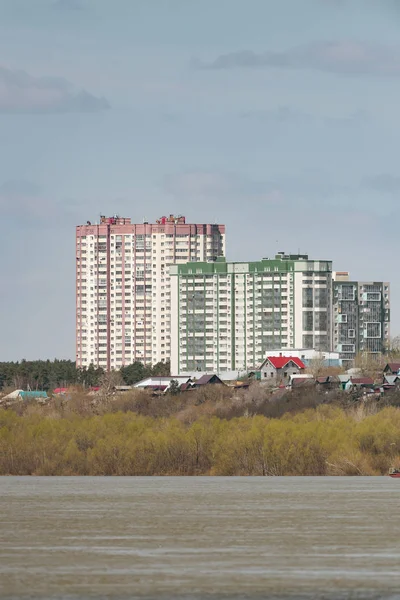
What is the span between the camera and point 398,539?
3775cm

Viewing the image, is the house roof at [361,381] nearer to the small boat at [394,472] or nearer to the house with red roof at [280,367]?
the house with red roof at [280,367]

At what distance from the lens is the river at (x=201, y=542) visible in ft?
96.7

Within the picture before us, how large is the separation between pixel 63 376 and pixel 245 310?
26.3 m

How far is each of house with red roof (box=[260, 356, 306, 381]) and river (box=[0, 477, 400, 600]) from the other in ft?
305

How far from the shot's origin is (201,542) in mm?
37156

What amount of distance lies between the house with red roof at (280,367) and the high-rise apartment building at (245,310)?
23508 millimetres

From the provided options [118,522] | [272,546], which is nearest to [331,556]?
[272,546]

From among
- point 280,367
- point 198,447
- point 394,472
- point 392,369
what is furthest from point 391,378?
point 394,472

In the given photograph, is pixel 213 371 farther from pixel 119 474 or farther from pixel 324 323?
pixel 119 474

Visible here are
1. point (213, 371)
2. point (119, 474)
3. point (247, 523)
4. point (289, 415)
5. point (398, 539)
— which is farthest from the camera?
point (213, 371)

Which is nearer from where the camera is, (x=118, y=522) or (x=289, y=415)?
(x=118, y=522)

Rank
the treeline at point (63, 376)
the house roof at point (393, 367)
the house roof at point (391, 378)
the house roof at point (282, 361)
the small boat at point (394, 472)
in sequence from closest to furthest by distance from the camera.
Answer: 1. the small boat at point (394, 472)
2. the house roof at point (391, 378)
3. the house roof at point (393, 367)
4. the house roof at point (282, 361)
5. the treeline at point (63, 376)

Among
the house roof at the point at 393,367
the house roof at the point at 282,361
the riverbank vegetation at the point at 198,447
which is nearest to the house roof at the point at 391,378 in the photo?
the house roof at the point at 393,367

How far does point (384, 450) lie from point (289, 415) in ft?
65.9
